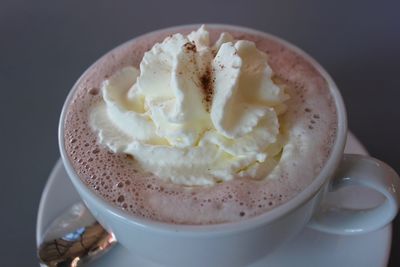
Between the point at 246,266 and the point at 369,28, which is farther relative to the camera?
the point at 369,28

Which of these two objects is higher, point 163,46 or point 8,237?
point 163,46

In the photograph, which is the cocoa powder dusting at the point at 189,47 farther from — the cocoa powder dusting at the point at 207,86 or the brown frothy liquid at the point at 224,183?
the brown frothy liquid at the point at 224,183

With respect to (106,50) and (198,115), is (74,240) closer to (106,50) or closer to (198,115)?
(198,115)

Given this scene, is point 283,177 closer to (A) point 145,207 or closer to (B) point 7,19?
(A) point 145,207

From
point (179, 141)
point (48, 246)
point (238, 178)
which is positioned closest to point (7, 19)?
point (48, 246)

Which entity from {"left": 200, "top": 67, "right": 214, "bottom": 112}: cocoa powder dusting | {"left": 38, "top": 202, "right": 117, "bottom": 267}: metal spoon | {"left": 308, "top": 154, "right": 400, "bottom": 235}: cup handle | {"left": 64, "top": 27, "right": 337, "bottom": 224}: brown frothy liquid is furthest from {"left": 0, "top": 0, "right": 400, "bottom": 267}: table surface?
{"left": 200, "top": 67, "right": 214, "bottom": 112}: cocoa powder dusting

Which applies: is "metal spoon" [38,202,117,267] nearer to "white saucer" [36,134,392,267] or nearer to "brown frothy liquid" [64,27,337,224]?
"white saucer" [36,134,392,267]
